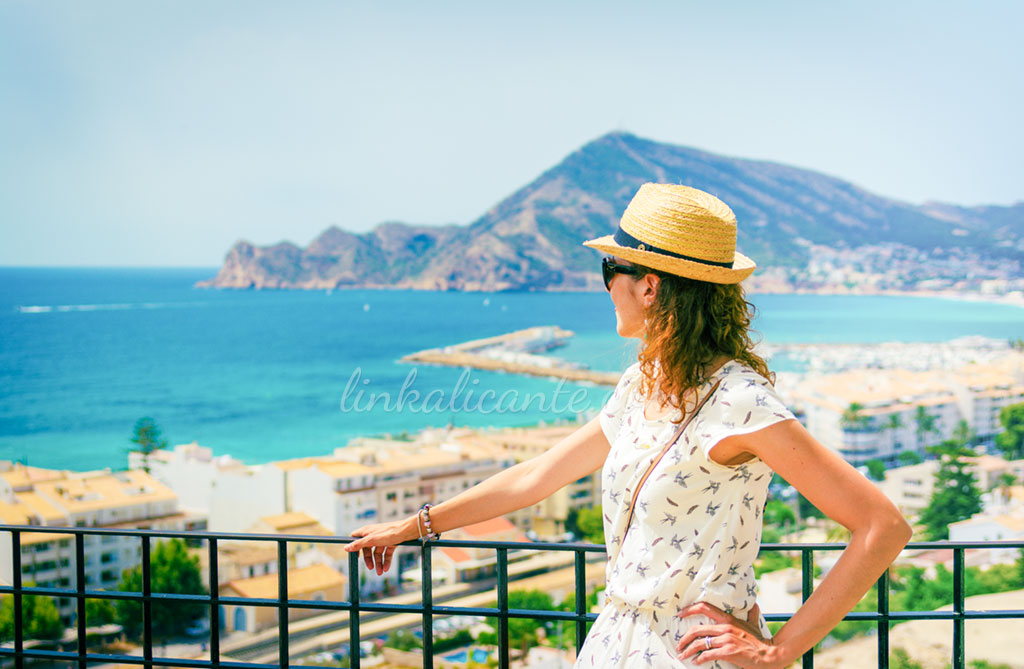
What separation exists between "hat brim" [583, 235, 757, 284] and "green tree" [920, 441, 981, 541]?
2498 cm

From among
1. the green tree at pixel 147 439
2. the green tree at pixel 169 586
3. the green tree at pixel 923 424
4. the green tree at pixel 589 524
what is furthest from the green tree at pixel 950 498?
the green tree at pixel 147 439

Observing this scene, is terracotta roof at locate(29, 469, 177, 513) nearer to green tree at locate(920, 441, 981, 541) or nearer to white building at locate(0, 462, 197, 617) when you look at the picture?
white building at locate(0, 462, 197, 617)

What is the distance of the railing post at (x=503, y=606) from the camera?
1.02 metres

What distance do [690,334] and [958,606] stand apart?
0.65 meters

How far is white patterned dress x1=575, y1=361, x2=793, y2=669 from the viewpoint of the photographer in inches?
27.9

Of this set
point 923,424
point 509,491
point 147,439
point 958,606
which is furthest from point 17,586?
point 147,439

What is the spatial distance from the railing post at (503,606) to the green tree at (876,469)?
28.6 meters

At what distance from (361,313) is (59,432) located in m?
27.3

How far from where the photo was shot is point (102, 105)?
57469 millimetres

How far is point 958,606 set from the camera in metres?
1.08

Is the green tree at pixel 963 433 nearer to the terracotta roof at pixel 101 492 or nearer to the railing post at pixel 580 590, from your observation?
the terracotta roof at pixel 101 492

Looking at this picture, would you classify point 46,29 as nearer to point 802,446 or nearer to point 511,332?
point 511,332

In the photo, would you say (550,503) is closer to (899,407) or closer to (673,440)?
(899,407)

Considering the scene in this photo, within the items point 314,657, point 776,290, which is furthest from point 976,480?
point 776,290
